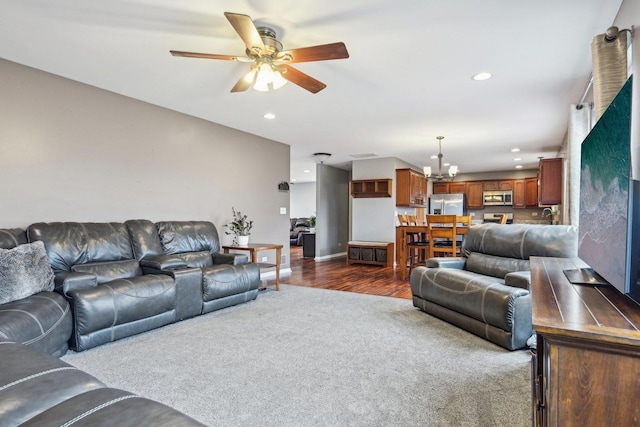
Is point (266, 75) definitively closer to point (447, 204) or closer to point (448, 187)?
point (447, 204)

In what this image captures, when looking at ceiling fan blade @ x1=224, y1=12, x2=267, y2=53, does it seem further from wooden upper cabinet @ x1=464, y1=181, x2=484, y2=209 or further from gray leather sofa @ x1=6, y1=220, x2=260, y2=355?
wooden upper cabinet @ x1=464, y1=181, x2=484, y2=209

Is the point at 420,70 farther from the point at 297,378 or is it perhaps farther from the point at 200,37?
the point at 297,378

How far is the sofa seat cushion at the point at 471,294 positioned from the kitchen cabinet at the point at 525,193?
7.39 m

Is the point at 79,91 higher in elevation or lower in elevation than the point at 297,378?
higher

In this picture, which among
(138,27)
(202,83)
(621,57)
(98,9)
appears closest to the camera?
(621,57)

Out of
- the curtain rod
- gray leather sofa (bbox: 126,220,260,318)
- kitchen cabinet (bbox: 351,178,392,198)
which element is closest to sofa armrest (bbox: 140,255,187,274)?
gray leather sofa (bbox: 126,220,260,318)

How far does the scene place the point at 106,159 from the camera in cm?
381

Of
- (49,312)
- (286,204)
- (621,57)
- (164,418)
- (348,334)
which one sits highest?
(621,57)

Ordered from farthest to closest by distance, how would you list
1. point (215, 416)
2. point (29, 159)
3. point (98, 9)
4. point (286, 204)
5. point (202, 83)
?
point (286, 204) → point (202, 83) → point (29, 159) → point (98, 9) → point (215, 416)

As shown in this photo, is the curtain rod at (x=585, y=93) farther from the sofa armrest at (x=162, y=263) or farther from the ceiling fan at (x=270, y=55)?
the sofa armrest at (x=162, y=263)

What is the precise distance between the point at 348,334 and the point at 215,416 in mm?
1480

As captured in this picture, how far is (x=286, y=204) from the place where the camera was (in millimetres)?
6461

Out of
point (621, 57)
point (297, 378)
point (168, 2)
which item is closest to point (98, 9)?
point (168, 2)

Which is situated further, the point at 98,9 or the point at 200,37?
the point at 200,37
